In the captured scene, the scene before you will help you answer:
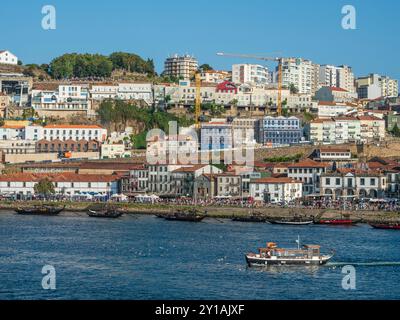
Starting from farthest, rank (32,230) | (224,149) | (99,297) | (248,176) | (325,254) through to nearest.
Answer: 1. (224,149)
2. (248,176)
3. (32,230)
4. (325,254)
5. (99,297)

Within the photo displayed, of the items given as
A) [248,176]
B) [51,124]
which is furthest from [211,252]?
[51,124]

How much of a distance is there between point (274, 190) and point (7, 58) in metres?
33.3

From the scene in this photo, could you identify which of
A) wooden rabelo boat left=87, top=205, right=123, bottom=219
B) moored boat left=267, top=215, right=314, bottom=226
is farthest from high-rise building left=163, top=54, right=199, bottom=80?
moored boat left=267, top=215, right=314, bottom=226

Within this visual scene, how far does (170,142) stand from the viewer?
5175 cm

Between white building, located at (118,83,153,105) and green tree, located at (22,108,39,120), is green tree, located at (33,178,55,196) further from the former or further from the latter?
white building, located at (118,83,153,105)

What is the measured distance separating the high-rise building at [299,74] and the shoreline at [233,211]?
3643 cm

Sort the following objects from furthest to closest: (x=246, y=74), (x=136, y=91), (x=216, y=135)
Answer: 1. (x=246, y=74)
2. (x=136, y=91)
3. (x=216, y=135)

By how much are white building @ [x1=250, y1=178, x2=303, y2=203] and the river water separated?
7.49m

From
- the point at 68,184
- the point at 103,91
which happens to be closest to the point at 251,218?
the point at 68,184

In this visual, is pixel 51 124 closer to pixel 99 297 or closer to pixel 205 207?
pixel 205 207

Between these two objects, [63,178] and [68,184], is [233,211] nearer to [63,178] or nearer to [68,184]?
[68,184]

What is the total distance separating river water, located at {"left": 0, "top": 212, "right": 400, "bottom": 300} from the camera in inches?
760

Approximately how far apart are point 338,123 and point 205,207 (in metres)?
20.2

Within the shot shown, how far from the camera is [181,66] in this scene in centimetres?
7831
